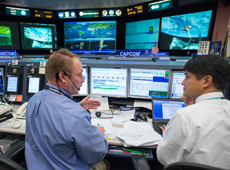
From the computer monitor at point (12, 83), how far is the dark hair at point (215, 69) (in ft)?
6.18

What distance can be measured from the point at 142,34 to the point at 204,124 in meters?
5.38

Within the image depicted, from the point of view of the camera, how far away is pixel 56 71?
863mm

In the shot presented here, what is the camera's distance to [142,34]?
18.1ft

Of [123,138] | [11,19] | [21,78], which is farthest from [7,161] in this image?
[11,19]

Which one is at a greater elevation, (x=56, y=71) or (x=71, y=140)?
(x=56, y=71)

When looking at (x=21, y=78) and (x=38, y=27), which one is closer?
(x=21, y=78)

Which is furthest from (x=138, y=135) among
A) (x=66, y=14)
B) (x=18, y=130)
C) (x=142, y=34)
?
(x=66, y=14)

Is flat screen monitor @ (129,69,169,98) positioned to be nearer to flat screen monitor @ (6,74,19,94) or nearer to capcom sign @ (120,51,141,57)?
capcom sign @ (120,51,141,57)

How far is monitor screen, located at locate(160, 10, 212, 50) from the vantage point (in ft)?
13.4

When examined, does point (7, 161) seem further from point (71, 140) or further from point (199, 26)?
point (199, 26)

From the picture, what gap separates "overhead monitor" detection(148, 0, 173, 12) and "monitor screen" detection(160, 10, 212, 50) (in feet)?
1.33

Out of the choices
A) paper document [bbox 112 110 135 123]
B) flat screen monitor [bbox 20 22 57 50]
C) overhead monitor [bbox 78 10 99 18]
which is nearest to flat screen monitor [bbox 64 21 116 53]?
overhead monitor [bbox 78 10 99 18]

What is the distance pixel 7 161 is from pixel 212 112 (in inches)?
41.0

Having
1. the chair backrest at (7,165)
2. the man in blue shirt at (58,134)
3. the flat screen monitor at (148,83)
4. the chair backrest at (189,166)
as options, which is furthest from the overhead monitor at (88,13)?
the chair backrest at (189,166)
